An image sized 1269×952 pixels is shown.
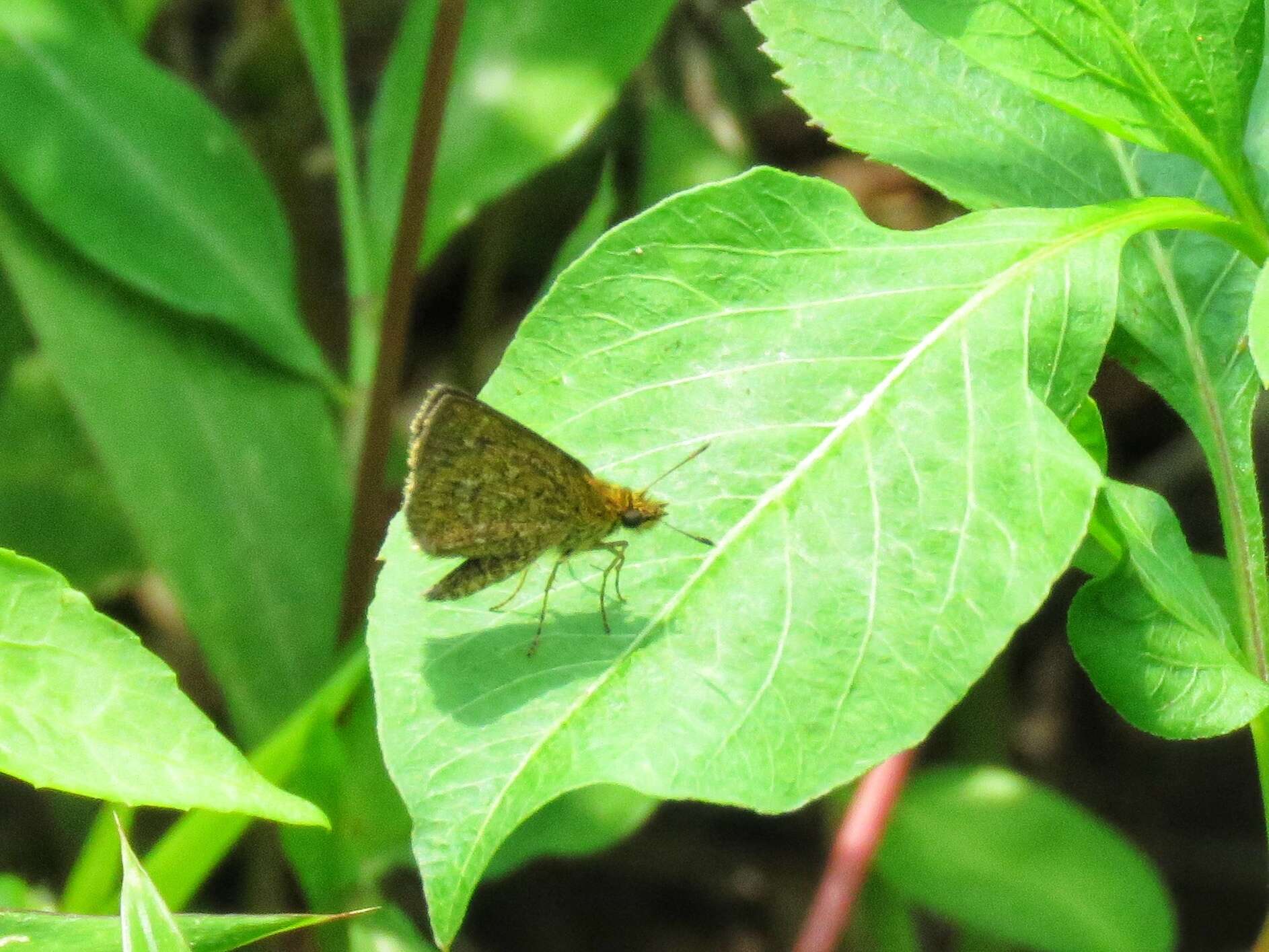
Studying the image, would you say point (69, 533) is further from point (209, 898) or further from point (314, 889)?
point (314, 889)

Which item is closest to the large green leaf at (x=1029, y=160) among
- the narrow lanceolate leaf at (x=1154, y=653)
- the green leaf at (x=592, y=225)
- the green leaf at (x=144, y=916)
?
the narrow lanceolate leaf at (x=1154, y=653)

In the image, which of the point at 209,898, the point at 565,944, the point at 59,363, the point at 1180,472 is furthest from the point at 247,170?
the point at 1180,472

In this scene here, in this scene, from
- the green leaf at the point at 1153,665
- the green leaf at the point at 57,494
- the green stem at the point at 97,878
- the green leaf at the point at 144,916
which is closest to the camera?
the green leaf at the point at 144,916

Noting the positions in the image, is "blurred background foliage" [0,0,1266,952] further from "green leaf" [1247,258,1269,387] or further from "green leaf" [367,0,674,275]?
"green leaf" [1247,258,1269,387]

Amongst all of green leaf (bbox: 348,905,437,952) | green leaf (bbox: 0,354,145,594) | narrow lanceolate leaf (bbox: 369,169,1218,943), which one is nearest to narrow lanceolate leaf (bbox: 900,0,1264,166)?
narrow lanceolate leaf (bbox: 369,169,1218,943)

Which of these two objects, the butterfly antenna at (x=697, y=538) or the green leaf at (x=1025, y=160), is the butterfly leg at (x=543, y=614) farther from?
the green leaf at (x=1025, y=160)

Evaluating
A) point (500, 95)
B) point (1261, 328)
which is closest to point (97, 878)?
point (500, 95)
